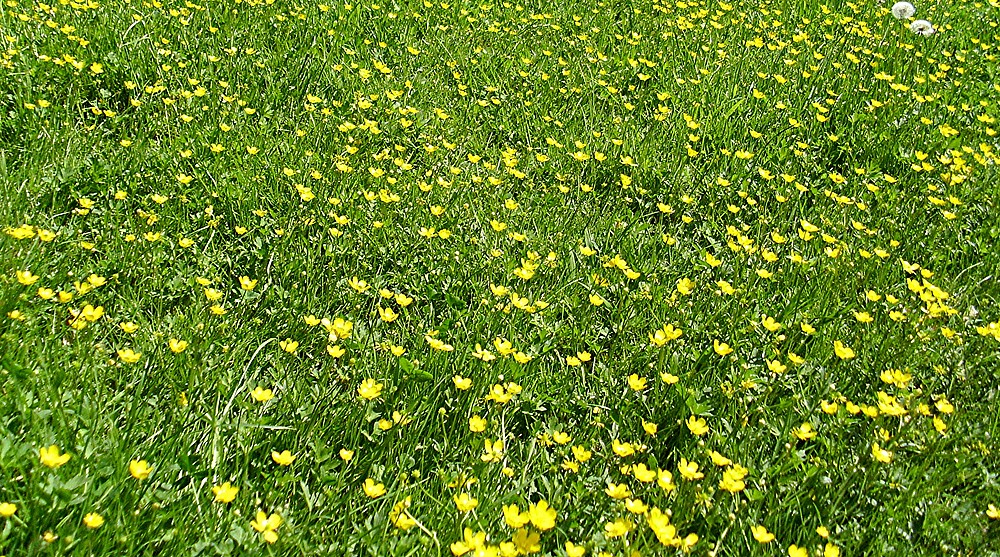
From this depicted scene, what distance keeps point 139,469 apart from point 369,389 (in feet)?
1.87

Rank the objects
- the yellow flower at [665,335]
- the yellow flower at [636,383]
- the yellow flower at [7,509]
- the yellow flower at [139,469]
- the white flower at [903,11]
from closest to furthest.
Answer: the yellow flower at [7,509] → the yellow flower at [139,469] → the yellow flower at [636,383] → the yellow flower at [665,335] → the white flower at [903,11]

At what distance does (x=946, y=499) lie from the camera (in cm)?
212

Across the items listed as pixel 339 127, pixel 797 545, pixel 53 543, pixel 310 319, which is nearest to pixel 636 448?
pixel 797 545

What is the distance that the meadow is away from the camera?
1912mm

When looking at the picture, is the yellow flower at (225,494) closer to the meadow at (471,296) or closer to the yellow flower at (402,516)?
the meadow at (471,296)

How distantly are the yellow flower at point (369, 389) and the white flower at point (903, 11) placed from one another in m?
5.02

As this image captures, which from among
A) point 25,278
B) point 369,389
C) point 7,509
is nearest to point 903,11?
point 369,389

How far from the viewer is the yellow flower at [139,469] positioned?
165cm

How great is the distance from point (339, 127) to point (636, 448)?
1882mm

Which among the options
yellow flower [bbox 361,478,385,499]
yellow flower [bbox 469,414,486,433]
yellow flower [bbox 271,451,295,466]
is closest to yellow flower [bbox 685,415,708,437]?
yellow flower [bbox 469,414,486,433]

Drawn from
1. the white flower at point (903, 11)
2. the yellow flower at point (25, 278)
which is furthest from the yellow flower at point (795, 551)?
the white flower at point (903, 11)

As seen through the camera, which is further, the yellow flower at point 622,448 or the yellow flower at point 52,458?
the yellow flower at point 622,448

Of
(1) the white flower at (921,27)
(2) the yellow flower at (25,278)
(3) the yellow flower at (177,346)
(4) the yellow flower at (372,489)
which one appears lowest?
(2) the yellow flower at (25,278)

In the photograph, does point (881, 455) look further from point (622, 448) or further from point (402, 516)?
point (402, 516)
